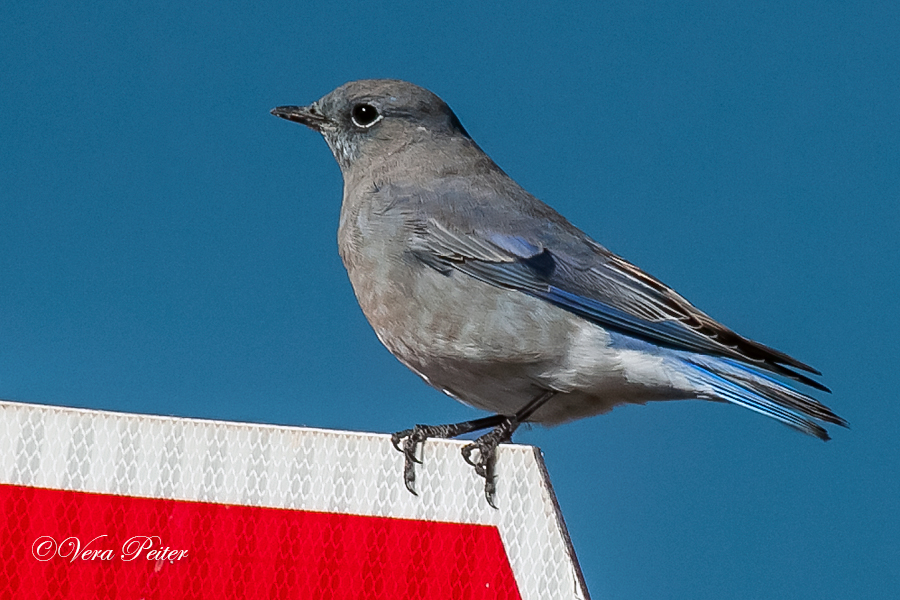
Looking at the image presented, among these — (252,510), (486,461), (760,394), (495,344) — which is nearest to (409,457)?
(486,461)

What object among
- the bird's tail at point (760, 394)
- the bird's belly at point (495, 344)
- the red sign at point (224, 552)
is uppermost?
the bird's belly at point (495, 344)

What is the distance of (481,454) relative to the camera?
143 centimetres

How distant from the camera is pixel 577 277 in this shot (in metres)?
2.01

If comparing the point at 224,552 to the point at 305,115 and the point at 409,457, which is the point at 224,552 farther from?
the point at 305,115

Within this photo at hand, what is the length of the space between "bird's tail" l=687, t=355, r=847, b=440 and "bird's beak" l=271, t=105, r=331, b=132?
955 mm

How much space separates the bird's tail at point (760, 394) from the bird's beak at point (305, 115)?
96 centimetres

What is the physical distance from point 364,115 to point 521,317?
659 mm

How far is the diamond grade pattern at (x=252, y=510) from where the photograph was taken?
1.37m

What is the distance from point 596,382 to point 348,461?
60 centimetres

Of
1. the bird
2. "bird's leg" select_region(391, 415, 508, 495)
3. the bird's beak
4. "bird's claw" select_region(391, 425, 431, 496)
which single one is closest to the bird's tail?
the bird

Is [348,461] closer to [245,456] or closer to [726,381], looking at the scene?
[245,456]

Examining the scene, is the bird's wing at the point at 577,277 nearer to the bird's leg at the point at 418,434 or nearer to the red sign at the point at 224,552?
the bird's leg at the point at 418,434

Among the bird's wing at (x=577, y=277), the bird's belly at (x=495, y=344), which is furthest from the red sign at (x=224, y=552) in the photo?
the bird's wing at (x=577, y=277)

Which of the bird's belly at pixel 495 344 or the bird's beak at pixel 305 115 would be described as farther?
the bird's beak at pixel 305 115
